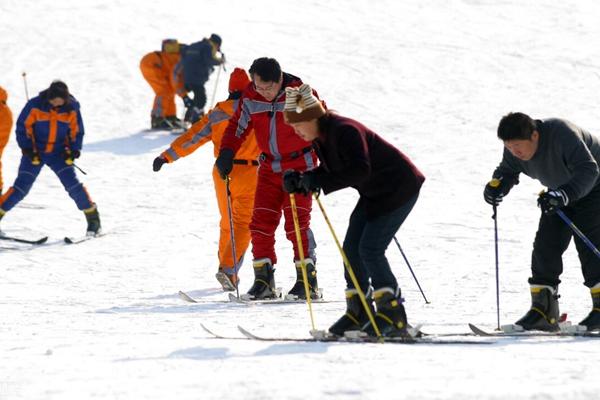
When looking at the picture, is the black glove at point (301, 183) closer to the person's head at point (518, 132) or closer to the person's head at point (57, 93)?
the person's head at point (518, 132)

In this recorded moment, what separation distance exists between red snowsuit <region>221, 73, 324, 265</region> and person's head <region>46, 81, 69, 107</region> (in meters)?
3.93

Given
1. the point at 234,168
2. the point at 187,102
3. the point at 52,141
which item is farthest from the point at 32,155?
the point at 187,102

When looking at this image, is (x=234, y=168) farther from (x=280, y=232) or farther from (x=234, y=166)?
(x=280, y=232)

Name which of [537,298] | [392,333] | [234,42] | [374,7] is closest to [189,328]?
[392,333]

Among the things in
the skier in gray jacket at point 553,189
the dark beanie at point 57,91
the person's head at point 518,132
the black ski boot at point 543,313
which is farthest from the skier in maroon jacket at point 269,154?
the dark beanie at point 57,91

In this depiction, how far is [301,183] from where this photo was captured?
6379mm

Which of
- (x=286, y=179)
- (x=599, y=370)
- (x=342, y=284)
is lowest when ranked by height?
(x=342, y=284)

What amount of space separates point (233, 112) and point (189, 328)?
2460 mm

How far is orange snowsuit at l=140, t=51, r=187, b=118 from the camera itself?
61.3 feet

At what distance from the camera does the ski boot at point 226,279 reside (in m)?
9.81

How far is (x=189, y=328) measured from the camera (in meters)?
7.49

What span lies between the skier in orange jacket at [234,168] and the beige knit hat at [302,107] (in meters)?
2.83

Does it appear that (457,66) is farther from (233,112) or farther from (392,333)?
(392,333)

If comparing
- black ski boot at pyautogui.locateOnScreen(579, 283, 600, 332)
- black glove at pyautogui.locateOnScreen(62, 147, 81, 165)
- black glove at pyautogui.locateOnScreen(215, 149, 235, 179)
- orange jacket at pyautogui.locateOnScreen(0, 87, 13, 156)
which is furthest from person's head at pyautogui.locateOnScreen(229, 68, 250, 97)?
orange jacket at pyautogui.locateOnScreen(0, 87, 13, 156)
